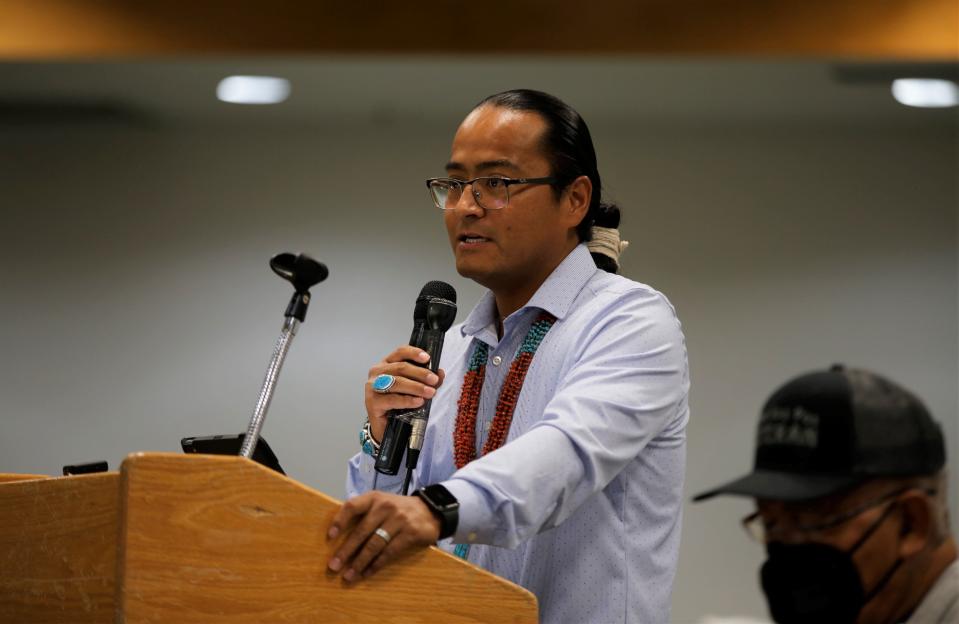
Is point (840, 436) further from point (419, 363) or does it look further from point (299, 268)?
point (299, 268)

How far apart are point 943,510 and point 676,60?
3.75 meters

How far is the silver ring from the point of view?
174cm

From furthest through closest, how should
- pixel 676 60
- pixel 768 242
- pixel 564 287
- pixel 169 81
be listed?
pixel 768 242, pixel 169 81, pixel 676 60, pixel 564 287

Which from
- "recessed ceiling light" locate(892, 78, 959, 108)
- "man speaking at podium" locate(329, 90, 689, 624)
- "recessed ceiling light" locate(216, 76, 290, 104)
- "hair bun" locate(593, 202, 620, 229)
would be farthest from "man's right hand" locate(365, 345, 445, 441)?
"recessed ceiling light" locate(892, 78, 959, 108)

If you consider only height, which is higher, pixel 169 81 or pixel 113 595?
pixel 169 81

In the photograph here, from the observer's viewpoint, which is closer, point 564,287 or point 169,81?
point 564,287

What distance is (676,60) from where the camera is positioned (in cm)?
460

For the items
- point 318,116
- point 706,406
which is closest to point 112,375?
point 318,116

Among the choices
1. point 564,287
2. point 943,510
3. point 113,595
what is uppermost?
point 564,287

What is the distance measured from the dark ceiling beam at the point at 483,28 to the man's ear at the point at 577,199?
250 centimetres

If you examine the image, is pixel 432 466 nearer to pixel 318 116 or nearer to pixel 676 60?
pixel 676 60

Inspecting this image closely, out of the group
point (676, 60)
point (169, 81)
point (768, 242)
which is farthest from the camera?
point (768, 242)

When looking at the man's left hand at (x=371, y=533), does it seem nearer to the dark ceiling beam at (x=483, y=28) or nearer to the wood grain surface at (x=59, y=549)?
the wood grain surface at (x=59, y=549)

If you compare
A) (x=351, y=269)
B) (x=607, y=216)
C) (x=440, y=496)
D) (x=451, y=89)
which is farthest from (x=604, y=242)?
(x=351, y=269)
